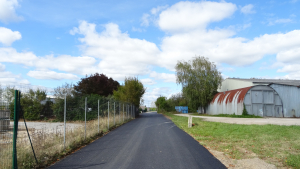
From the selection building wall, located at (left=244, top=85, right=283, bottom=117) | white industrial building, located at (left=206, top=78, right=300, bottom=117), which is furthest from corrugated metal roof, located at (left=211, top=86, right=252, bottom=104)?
building wall, located at (left=244, top=85, right=283, bottom=117)

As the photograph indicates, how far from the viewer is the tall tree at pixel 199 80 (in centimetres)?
4151

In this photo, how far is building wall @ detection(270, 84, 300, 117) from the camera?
29.0 metres

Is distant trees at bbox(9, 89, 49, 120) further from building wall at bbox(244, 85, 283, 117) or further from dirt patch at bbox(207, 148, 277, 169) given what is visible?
building wall at bbox(244, 85, 283, 117)

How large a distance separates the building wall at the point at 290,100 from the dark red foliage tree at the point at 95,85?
94.4ft

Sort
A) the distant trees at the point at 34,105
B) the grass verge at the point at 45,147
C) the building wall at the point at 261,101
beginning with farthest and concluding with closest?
the building wall at the point at 261,101, the distant trees at the point at 34,105, the grass verge at the point at 45,147

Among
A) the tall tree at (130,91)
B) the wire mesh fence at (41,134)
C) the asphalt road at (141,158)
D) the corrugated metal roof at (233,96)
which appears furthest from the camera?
the tall tree at (130,91)

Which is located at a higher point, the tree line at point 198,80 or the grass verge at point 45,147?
the tree line at point 198,80

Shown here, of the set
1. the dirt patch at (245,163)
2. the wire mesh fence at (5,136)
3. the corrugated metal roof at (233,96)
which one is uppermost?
the corrugated metal roof at (233,96)

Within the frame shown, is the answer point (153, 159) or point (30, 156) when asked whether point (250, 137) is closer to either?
point (153, 159)

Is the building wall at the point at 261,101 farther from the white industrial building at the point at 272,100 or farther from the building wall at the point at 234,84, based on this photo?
the building wall at the point at 234,84

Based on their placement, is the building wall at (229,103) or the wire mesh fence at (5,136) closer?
the wire mesh fence at (5,136)

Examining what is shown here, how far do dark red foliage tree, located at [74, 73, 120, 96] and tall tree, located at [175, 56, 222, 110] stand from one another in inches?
553

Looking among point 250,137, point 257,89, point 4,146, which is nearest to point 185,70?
point 257,89

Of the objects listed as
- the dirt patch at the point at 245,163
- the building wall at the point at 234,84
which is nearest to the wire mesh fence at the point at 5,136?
the dirt patch at the point at 245,163
